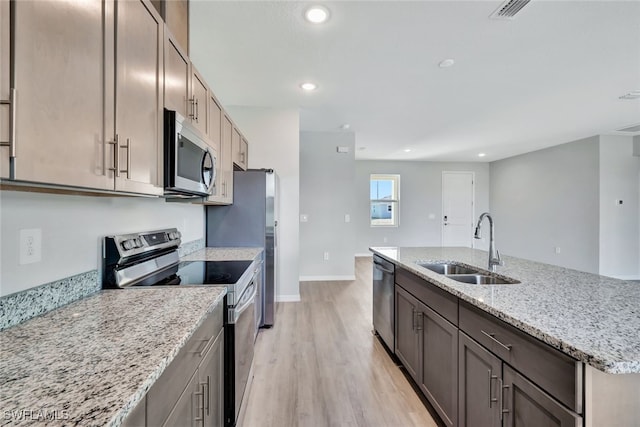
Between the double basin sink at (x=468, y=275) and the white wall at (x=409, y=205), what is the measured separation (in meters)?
5.54

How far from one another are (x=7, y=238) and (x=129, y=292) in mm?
499

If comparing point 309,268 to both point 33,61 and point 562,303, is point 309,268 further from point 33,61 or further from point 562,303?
point 33,61

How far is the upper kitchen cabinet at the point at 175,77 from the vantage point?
146 centimetres

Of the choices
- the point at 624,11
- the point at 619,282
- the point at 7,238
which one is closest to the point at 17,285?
the point at 7,238

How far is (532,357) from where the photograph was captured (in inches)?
39.2

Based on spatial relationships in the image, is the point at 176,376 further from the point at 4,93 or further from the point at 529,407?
the point at 529,407

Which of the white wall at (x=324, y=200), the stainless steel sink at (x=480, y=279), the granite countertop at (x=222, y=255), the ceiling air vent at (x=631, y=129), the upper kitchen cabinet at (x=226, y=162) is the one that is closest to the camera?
the stainless steel sink at (x=480, y=279)

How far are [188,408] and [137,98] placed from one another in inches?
46.0

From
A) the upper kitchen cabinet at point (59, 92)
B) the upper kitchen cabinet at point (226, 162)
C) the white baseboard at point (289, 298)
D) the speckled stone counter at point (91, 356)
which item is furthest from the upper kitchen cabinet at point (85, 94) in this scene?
the white baseboard at point (289, 298)

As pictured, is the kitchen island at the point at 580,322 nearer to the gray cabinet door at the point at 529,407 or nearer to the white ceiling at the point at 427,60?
the gray cabinet door at the point at 529,407

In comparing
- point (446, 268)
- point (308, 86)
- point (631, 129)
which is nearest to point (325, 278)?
point (446, 268)

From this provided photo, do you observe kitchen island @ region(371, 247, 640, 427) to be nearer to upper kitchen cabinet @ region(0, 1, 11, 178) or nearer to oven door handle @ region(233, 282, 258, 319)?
oven door handle @ region(233, 282, 258, 319)

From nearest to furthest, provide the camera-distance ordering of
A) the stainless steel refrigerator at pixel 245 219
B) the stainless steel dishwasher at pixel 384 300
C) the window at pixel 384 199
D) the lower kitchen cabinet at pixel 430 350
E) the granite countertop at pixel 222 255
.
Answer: the lower kitchen cabinet at pixel 430 350, the granite countertop at pixel 222 255, the stainless steel dishwasher at pixel 384 300, the stainless steel refrigerator at pixel 245 219, the window at pixel 384 199

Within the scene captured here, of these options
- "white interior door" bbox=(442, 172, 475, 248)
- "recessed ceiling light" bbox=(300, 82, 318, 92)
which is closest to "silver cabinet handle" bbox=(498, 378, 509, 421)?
"recessed ceiling light" bbox=(300, 82, 318, 92)
